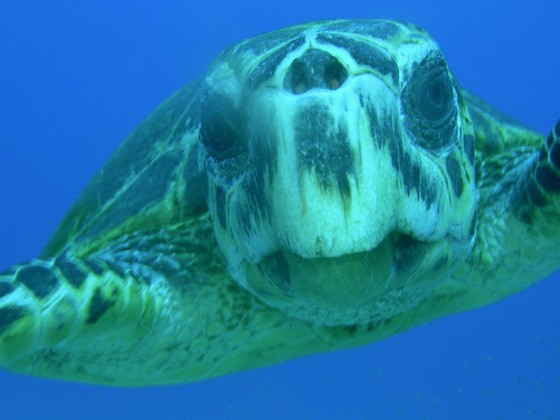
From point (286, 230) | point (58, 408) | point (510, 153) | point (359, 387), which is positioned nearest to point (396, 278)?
point (286, 230)

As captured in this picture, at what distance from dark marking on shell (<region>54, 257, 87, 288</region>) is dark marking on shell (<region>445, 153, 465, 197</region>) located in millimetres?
1223

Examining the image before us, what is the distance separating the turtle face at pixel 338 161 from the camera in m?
1.50

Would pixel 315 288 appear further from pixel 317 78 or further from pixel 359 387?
pixel 359 387

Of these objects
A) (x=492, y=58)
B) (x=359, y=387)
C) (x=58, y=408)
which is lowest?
(x=359, y=387)

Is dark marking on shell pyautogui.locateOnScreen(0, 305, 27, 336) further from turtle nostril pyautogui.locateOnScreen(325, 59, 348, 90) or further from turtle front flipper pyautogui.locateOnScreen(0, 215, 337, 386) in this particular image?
turtle nostril pyautogui.locateOnScreen(325, 59, 348, 90)

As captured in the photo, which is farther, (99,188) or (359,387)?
(359,387)

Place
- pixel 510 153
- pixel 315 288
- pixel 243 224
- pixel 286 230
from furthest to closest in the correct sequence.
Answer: pixel 510 153 < pixel 243 224 < pixel 315 288 < pixel 286 230

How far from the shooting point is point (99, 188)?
10.7 ft

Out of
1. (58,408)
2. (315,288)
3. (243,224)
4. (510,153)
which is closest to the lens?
(315,288)

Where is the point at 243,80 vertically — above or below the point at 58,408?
above

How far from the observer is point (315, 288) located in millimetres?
1713

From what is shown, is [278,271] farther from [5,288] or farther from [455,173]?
[5,288]

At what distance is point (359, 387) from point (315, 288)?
2552 centimetres

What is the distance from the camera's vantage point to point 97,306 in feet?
6.79
